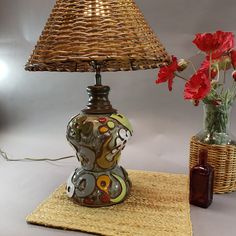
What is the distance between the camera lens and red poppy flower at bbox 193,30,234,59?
3.95ft

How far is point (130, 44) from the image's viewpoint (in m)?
0.99

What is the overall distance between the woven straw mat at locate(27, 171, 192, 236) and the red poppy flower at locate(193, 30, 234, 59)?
19.4 inches

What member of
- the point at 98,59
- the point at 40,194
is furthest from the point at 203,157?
the point at 40,194

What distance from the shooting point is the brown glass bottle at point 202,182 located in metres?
1.19

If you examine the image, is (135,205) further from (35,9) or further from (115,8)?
(35,9)

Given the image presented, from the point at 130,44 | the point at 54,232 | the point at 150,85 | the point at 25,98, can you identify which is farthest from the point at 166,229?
the point at 25,98

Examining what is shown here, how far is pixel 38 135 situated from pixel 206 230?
3.81ft

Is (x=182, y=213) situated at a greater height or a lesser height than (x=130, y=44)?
lesser

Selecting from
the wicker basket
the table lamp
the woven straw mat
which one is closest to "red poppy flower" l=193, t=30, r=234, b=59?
the table lamp

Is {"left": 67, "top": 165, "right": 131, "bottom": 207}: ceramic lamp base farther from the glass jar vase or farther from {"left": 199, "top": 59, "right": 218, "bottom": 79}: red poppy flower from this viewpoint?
{"left": 199, "top": 59, "right": 218, "bottom": 79}: red poppy flower

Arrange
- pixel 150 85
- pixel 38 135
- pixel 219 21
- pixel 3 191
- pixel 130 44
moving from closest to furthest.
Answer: pixel 130 44 < pixel 3 191 < pixel 219 21 < pixel 150 85 < pixel 38 135

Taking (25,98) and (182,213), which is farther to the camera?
(25,98)

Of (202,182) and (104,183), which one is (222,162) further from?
(104,183)

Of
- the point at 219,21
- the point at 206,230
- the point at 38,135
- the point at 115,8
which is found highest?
the point at 115,8
